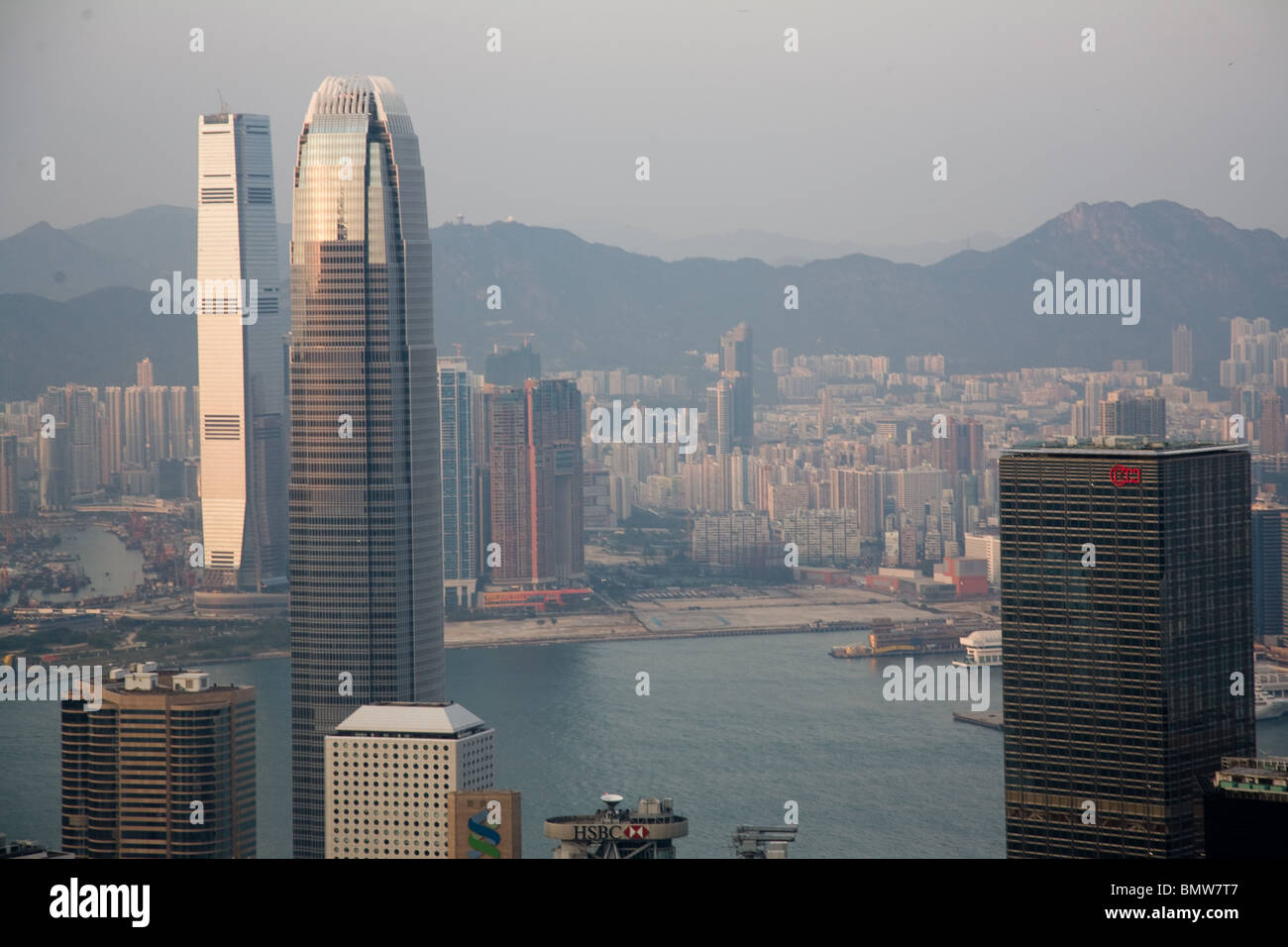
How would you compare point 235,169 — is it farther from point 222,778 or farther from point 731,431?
point 222,778

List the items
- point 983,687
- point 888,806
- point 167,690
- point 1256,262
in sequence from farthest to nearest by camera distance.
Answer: point 1256,262 → point 983,687 → point 888,806 → point 167,690

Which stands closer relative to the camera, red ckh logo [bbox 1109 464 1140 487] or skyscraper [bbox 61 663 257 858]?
red ckh logo [bbox 1109 464 1140 487]

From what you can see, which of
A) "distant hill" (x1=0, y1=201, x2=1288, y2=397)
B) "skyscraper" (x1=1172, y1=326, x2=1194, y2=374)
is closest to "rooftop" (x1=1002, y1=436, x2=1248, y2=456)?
"distant hill" (x1=0, y1=201, x2=1288, y2=397)

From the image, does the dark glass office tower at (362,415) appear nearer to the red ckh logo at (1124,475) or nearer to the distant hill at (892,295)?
the distant hill at (892,295)

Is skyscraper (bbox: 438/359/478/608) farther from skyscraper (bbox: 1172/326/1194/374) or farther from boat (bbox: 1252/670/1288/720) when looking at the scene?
boat (bbox: 1252/670/1288/720)

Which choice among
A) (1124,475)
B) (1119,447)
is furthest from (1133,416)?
(1124,475)
